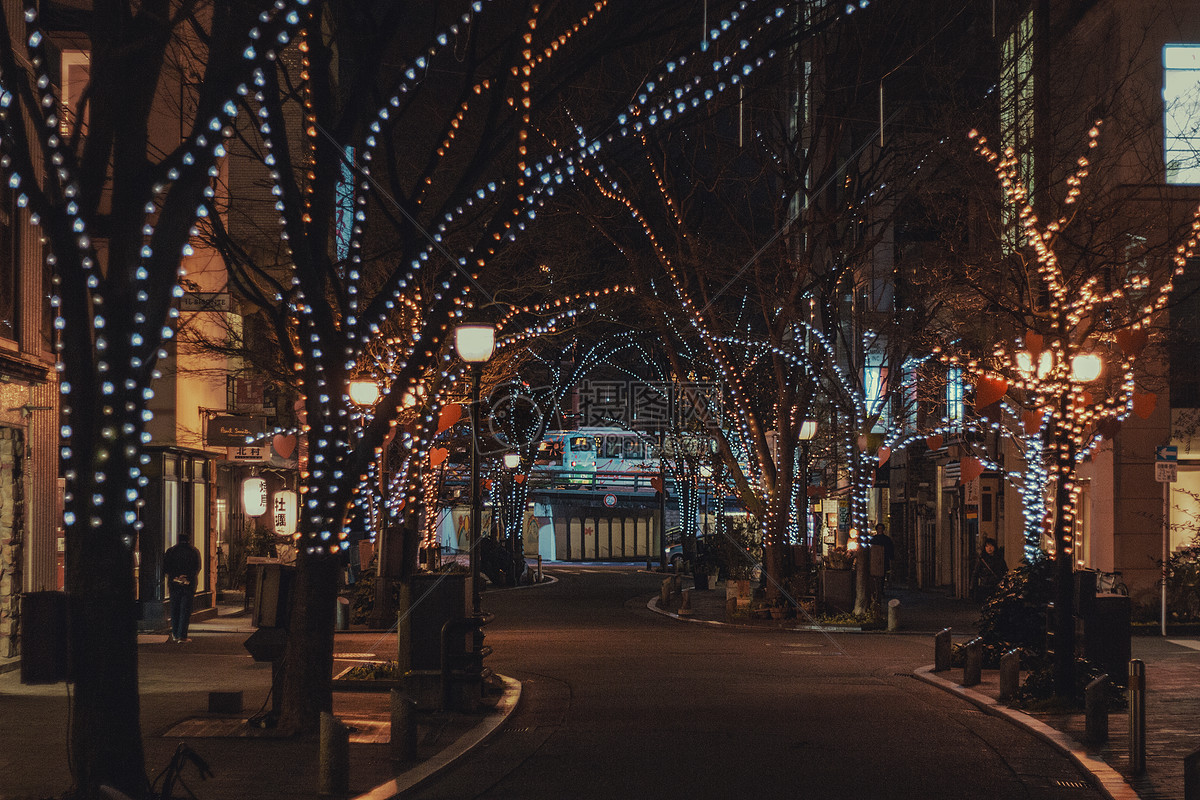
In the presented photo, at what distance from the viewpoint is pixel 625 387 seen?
46.8 meters

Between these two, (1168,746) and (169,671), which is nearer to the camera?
(1168,746)

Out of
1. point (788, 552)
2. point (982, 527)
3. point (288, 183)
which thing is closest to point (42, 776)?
point (288, 183)

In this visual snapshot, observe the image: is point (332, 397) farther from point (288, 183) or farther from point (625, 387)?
point (625, 387)

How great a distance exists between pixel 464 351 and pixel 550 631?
982 centimetres

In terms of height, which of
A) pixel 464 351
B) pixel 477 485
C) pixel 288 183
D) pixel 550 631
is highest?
pixel 288 183

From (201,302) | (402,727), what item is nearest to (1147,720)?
(402,727)

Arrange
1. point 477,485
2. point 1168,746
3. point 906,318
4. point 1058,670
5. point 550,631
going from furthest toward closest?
1. point 906,318
2. point 550,631
3. point 477,485
4. point 1058,670
5. point 1168,746

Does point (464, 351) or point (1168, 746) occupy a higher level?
point (464, 351)

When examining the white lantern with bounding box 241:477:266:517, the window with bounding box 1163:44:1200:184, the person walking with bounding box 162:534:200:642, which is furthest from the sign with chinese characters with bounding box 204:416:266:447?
the window with bounding box 1163:44:1200:184

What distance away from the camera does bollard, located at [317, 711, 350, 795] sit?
383 inches

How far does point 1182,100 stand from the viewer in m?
25.2

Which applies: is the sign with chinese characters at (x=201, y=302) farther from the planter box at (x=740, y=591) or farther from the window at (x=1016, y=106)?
the window at (x=1016, y=106)

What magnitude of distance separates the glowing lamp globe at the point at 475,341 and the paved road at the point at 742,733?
4.38 m

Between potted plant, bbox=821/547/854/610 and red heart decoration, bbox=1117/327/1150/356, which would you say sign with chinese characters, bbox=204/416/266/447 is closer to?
potted plant, bbox=821/547/854/610
